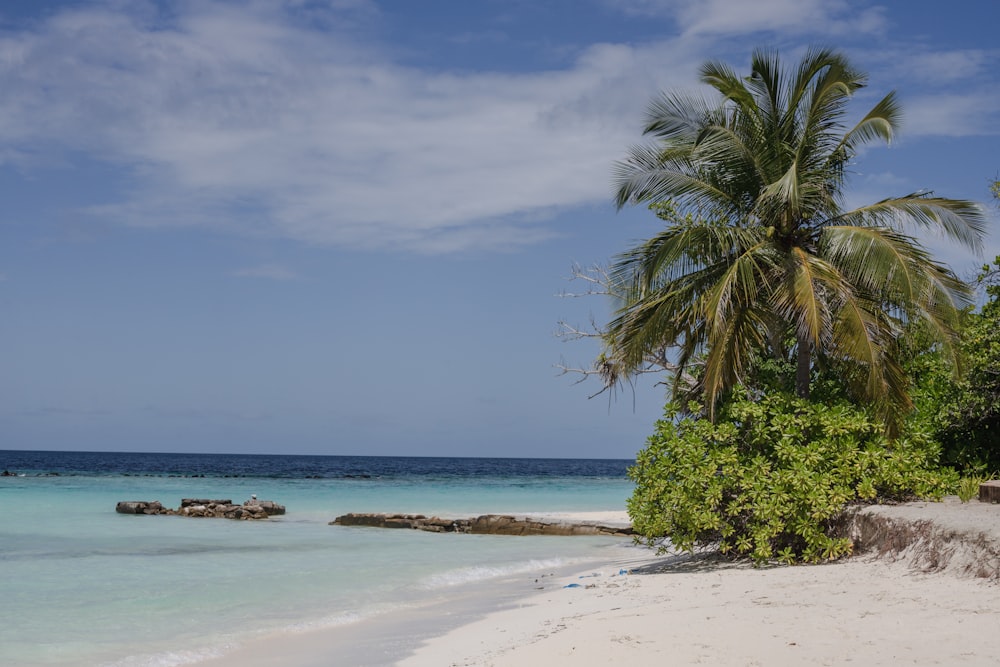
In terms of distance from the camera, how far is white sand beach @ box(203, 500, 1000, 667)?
5746 millimetres

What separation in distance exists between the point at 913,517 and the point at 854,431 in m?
1.59

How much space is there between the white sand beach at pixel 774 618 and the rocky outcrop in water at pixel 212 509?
1604cm

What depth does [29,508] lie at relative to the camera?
27.3 meters

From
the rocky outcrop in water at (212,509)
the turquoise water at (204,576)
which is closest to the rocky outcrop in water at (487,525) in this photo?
the turquoise water at (204,576)

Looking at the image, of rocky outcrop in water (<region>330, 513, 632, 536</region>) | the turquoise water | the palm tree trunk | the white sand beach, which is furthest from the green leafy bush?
rocky outcrop in water (<region>330, 513, 632, 536</region>)

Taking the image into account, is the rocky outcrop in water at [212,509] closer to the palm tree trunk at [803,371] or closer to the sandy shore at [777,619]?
the sandy shore at [777,619]

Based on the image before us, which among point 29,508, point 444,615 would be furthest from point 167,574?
point 29,508

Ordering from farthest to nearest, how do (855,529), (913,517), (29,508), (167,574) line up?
(29,508), (167,574), (855,529), (913,517)

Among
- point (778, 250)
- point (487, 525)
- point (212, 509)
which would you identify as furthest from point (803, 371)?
point (212, 509)

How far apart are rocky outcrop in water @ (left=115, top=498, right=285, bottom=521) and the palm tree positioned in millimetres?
16203

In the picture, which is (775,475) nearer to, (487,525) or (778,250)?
(778,250)

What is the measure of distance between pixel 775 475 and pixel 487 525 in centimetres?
1208

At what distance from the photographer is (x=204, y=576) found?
13.4 metres

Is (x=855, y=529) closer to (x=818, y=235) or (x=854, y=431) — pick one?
(x=854, y=431)
